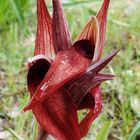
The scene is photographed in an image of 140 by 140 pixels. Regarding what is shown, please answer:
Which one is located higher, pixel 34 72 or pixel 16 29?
pixel 34 72

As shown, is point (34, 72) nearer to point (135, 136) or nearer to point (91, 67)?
point (91, 67)

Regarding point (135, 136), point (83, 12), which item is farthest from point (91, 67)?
point (83, 12)

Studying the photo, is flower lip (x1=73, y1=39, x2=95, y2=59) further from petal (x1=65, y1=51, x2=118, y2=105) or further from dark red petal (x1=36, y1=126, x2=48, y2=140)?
dark red petal (x1=36, y1=126, x2=48, y2=140)

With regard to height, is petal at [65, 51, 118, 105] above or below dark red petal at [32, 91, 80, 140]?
above

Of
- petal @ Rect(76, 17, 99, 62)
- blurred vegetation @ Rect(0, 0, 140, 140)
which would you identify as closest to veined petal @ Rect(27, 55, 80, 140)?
petal @ Rect(76, 17, 99, 62)

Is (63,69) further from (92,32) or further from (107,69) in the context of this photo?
(107,69)

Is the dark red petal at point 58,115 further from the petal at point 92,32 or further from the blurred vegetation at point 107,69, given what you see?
the blurred vegetation at point 107,69

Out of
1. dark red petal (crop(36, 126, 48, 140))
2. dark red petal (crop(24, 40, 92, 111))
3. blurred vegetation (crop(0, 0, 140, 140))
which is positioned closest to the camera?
dark red petal (crop(24, 40, 92, 111))

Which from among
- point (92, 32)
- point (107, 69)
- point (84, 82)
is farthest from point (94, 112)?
point (107, 69)
